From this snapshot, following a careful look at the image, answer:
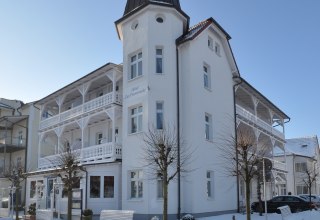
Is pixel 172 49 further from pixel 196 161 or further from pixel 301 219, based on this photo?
pixel 301 219

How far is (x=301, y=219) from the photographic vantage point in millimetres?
20234

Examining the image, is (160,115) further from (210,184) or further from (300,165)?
(300,165)

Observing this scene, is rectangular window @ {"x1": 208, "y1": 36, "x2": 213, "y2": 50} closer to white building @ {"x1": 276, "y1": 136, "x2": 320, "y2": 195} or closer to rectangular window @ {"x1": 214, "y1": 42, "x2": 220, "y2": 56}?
rectangular window @ {"x1": 214, "y1": 42, "x2": 220, "y2": 56}

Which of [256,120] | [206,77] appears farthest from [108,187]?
[256,120]

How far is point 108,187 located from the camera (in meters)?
24.0

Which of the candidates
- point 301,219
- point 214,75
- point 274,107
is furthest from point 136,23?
point 274,107

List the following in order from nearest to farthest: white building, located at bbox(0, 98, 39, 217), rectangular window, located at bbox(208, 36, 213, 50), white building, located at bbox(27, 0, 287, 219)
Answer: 1. white building, located at bbox(27, 0, 287, 219)
2. rectangular window, located at bbox(208, 36, 213, 50)
3. white building, located at bbox(0, 98, 39, 217)

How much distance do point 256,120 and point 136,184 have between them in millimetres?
14224

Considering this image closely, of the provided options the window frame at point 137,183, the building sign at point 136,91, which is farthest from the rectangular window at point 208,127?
the window frame at point 137,183

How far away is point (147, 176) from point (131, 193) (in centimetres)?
176

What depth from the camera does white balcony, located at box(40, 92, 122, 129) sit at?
25583mm

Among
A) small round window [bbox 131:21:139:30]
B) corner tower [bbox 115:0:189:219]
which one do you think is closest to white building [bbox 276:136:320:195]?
corner tower [bbox 115:0:189:219]

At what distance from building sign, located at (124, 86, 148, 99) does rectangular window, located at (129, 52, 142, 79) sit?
95 cm

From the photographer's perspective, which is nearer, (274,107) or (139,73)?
(139,73)
